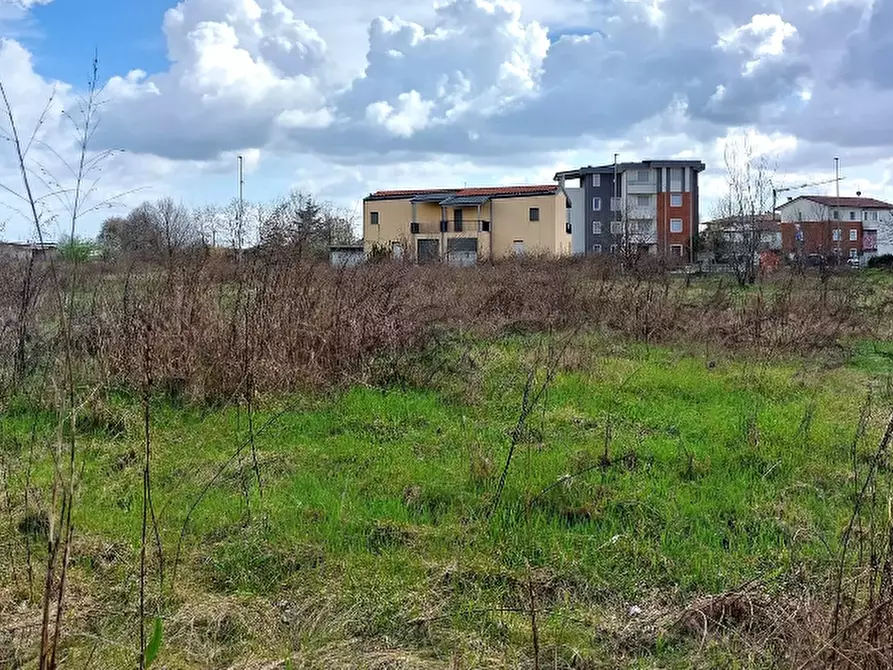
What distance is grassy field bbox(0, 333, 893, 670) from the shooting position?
3176 mm

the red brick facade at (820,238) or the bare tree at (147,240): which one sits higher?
the red brick facade at (820,238)

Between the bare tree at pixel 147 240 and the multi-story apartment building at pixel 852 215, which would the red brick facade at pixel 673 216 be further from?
the bare tree at pixel 147 240

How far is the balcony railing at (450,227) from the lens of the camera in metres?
52.8

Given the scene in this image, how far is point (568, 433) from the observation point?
20.6 ft

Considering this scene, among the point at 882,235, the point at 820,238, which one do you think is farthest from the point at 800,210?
the point at 820,238

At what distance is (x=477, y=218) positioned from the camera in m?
53.1

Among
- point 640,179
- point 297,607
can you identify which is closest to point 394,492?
point 297,607

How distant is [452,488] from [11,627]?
266 cm

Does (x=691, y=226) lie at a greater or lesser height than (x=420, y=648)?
greater

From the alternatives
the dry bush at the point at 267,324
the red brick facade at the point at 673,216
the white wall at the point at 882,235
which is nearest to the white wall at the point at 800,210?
the white wall at the point at 882,235

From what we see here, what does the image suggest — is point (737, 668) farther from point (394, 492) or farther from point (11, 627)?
point (11, 627)

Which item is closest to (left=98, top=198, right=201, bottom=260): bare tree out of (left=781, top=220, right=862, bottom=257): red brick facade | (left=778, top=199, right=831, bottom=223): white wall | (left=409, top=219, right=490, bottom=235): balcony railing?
(left=781, top=220, right=862, bottom=257): red brick facade

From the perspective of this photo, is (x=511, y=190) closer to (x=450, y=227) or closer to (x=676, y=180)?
(x=450, y=227)

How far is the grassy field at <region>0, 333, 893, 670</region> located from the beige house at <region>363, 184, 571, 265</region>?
42817mm
